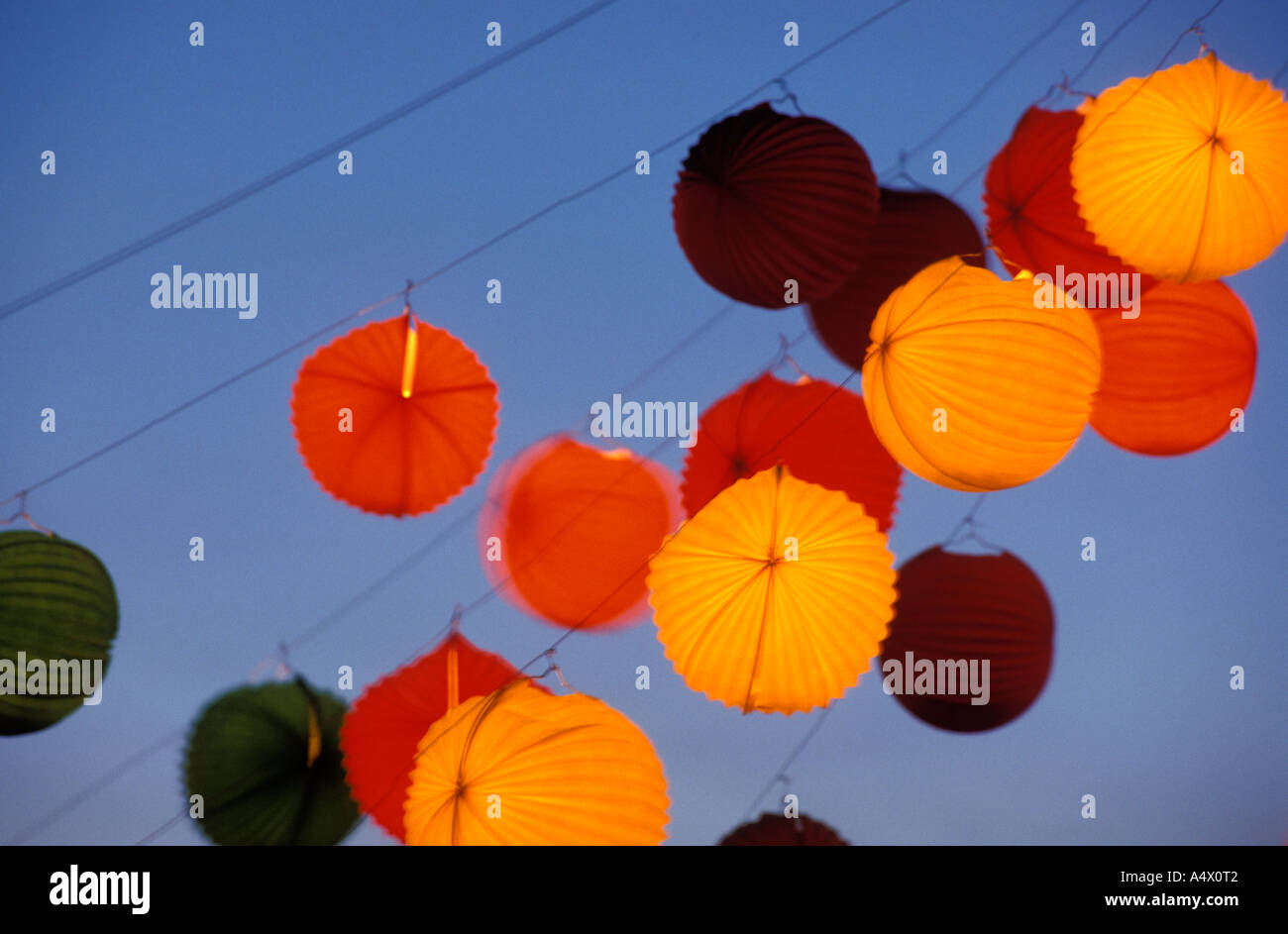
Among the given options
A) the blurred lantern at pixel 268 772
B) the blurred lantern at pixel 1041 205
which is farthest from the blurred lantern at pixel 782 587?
the blurred lantern at pixel 268 772

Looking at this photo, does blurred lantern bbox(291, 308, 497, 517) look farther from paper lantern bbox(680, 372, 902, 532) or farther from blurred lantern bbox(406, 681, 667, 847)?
blurred lantern bbox(406, 681, 667, 847)

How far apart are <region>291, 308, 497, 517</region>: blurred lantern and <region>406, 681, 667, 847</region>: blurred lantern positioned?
1.03 meters

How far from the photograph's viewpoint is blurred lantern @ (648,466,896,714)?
3127 millimetres

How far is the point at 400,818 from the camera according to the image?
3.66m

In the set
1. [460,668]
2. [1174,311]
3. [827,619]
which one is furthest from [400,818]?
[1174,311]

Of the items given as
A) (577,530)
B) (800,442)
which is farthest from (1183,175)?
(577,530)

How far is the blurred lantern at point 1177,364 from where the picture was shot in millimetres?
3514

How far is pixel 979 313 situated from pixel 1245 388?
3.40ft

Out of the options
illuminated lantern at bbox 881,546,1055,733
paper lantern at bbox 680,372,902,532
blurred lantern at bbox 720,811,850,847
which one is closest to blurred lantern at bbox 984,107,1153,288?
paper lantern at bbox 680,372,902,532

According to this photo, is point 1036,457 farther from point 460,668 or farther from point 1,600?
point 1,600

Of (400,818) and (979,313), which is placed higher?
(979,313)

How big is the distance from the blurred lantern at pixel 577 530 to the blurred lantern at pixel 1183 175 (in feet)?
5.11

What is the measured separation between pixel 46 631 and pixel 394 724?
984 mm
